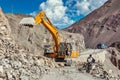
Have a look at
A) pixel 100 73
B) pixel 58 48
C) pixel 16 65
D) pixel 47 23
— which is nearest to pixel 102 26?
pixel 58 48

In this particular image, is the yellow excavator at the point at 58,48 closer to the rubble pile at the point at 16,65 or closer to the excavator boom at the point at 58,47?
the excavator boom at the point at 58,47

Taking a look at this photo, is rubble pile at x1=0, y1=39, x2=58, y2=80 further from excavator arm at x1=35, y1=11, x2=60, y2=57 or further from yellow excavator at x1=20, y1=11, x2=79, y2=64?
yellow excavator at x1=20, y1=11, x2=79, y2=64

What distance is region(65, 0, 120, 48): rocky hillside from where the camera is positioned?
339 ft

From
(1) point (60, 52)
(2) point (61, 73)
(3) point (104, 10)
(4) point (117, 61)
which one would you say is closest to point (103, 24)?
(3) point (104, 10)

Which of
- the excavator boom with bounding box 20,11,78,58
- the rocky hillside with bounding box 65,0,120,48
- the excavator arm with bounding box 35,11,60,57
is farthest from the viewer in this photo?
the rocky hillside with bounding box 65,0,120,48

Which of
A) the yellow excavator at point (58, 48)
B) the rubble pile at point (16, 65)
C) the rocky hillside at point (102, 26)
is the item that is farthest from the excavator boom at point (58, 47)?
the rocky hillside at point (102, 26)

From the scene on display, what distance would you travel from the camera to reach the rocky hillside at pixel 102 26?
103375mm

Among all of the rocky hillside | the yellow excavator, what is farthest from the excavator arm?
the rocky hillside

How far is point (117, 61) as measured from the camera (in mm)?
58938

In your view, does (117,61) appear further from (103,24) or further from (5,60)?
(103,24)

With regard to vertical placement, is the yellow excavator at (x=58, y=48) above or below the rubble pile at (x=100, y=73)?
above

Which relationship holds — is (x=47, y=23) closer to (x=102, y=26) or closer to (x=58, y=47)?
(x=58, y=47)

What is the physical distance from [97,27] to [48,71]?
3734 inches

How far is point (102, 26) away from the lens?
367ft
